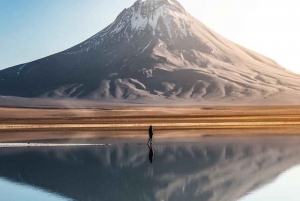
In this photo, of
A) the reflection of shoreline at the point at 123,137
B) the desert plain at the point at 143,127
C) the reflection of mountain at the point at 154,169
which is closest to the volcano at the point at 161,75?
the desert plain at the point at 143,127

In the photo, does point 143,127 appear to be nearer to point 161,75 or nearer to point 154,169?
point 154,169

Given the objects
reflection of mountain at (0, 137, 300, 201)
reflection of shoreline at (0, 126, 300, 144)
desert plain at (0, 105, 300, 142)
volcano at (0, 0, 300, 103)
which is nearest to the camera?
reflection of mountain at (0, 137, 300, 201)

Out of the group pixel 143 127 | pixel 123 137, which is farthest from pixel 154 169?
pixel 143 127

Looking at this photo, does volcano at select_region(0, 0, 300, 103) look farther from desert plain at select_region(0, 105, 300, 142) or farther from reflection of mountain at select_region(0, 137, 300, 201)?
reflection of mountain at select_region(0, 137, 300, 201)

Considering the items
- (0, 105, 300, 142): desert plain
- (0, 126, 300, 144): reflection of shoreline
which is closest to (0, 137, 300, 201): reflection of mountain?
(0, 126, 300, 144): reflection of shoreline

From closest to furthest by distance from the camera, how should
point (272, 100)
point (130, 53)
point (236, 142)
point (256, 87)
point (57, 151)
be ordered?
point (57, 151) → point (236, 142) → point (272, 100) → point (256, 87) → point (130, 53)

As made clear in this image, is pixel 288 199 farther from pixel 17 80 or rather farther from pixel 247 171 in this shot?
pixel 17 80

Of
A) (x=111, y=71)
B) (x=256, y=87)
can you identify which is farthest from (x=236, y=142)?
(x=111, y=71)
